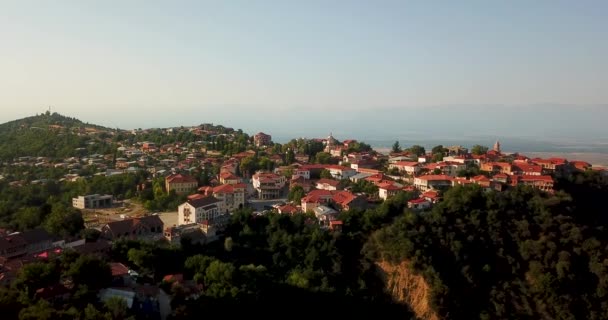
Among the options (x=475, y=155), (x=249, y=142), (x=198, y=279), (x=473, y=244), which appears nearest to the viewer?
(x=198, y=279)

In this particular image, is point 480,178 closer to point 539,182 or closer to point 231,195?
point 539,182

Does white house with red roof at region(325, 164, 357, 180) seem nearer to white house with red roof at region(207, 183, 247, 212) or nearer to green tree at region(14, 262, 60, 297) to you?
white house with red roof at region(207, 183, 247, 212)

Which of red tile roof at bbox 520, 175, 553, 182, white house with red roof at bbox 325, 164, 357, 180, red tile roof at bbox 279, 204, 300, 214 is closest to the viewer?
red tile roof at bbox 279, 204, 300, 214

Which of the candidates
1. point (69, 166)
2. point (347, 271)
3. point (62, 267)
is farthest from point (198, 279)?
point (69, 166)

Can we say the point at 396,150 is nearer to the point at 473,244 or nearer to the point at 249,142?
the point at 249,142

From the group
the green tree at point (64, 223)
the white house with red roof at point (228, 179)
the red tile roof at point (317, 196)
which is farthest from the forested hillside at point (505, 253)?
the green tree at point (64, 223)

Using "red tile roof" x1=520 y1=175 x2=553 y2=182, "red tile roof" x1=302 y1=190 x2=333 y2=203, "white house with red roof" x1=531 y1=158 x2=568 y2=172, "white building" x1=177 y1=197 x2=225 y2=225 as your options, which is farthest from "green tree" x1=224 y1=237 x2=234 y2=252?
"white house with red roof" x1=531 y1=158 x2=568 y2=172
